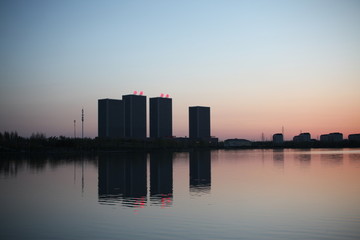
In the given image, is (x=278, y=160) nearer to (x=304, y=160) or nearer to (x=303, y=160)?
(x=303, y=160)

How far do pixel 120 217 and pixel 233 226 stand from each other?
19.7 feet

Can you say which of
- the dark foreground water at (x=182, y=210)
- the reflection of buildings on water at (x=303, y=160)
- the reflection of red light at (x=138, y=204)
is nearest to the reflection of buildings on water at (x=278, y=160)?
the reflection of buildings on water at (x=303, y=160)

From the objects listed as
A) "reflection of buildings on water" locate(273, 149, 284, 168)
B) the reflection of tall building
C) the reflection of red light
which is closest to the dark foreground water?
the reflection of red light

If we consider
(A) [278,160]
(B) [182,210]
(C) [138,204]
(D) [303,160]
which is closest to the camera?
(B) [182,210]

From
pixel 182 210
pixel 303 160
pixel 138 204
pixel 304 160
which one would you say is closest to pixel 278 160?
pixel 303 160

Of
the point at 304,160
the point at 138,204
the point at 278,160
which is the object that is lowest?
the point at 278,160

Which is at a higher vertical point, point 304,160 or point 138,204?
point 138,204

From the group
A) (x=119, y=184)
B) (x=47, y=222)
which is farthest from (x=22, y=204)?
(x=119, y=184)

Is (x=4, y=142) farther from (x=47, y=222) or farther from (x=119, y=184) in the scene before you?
(x=47, y=222)

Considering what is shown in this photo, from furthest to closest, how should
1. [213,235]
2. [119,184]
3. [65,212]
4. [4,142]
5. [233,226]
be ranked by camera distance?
[4,142], [119,184], [65,212], [233,226], [213,235]

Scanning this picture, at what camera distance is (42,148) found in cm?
12031

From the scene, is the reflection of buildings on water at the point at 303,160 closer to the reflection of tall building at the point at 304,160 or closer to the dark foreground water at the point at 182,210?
the reflection of tall building at the point at 304,160

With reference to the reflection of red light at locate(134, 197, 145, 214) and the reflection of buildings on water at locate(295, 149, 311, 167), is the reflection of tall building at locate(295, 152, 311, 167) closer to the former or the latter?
the reflection of buildings on water at locate(295, 149, 311, 167)

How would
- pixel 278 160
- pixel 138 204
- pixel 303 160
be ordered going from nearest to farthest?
pixel 138 204, pixel 303 160, pixel 278 160
